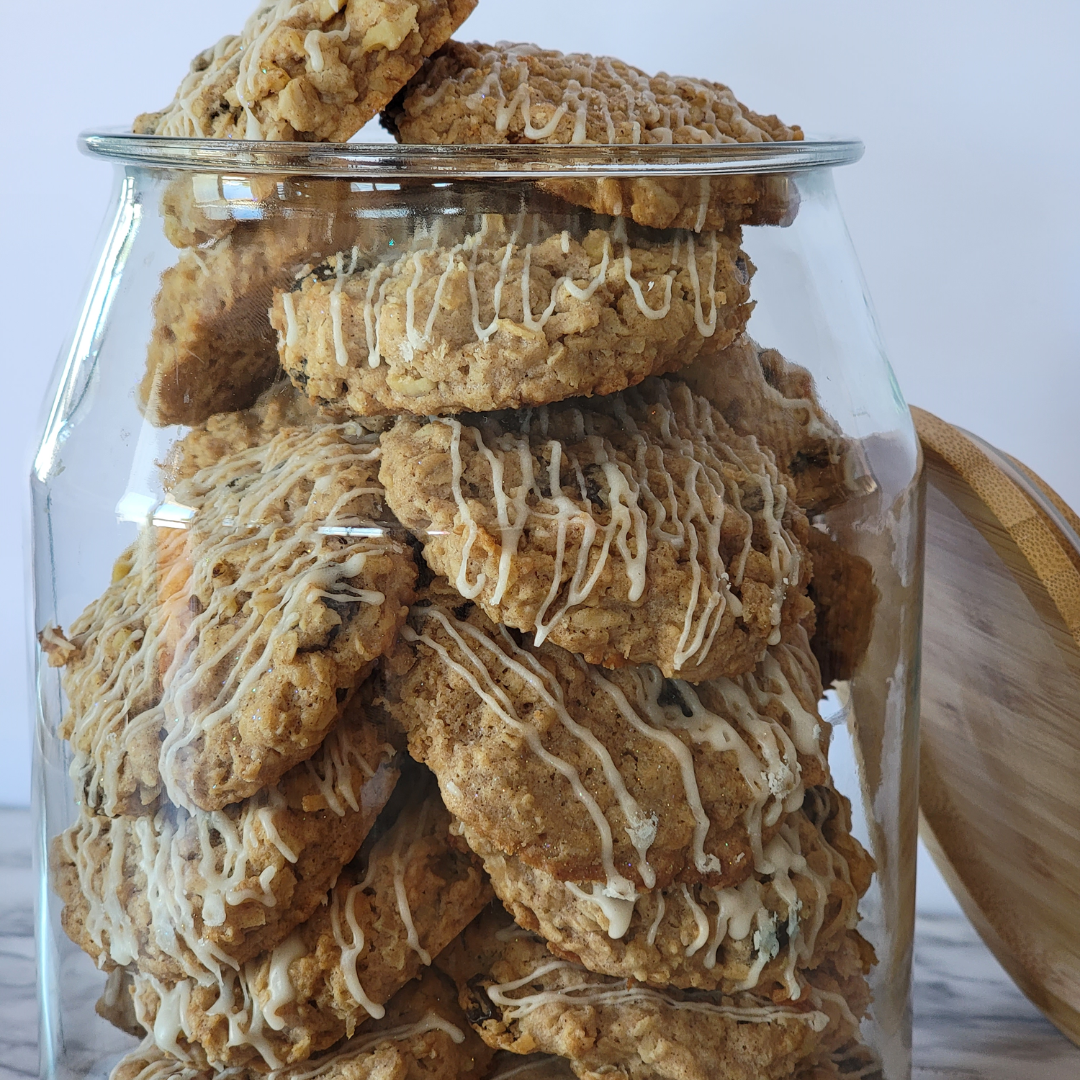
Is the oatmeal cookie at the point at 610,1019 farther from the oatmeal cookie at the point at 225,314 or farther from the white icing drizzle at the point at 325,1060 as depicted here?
the oatmeal cookie at the point at 225,314

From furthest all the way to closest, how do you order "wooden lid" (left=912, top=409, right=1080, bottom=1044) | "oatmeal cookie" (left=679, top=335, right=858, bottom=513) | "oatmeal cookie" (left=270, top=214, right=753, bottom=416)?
1. "wooden lid" (left=912, top=409, right=1080, bottom=1044)
2. "oatmeal cookie" (left=679, top=335, right=858, bottom=513)
3. "oatmeal cookie" (left=270, top=214, right=753, bottom=416)

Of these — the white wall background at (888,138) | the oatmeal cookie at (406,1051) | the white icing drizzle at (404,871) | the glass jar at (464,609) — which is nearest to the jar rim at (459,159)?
the glass jar at (464,609)

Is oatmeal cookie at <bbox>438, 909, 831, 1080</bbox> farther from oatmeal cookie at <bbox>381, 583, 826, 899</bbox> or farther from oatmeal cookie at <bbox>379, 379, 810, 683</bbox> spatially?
oatmeal cookie at <bbox>379, 379, 810, 683</bbox>

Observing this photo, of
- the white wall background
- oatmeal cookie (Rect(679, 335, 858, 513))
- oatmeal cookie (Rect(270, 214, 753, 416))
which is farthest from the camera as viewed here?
the white wall background

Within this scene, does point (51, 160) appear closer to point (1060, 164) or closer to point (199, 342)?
point (199, 342)

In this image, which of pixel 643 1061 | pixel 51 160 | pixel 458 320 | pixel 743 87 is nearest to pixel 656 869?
pixel 643 1061

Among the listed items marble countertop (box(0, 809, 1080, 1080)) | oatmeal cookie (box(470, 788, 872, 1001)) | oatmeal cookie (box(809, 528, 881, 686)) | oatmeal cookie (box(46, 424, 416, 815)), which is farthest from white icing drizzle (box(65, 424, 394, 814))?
marble countertop (box(0, 809, 1080, 1080))

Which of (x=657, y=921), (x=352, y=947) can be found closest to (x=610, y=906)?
(x=657, y=921)
